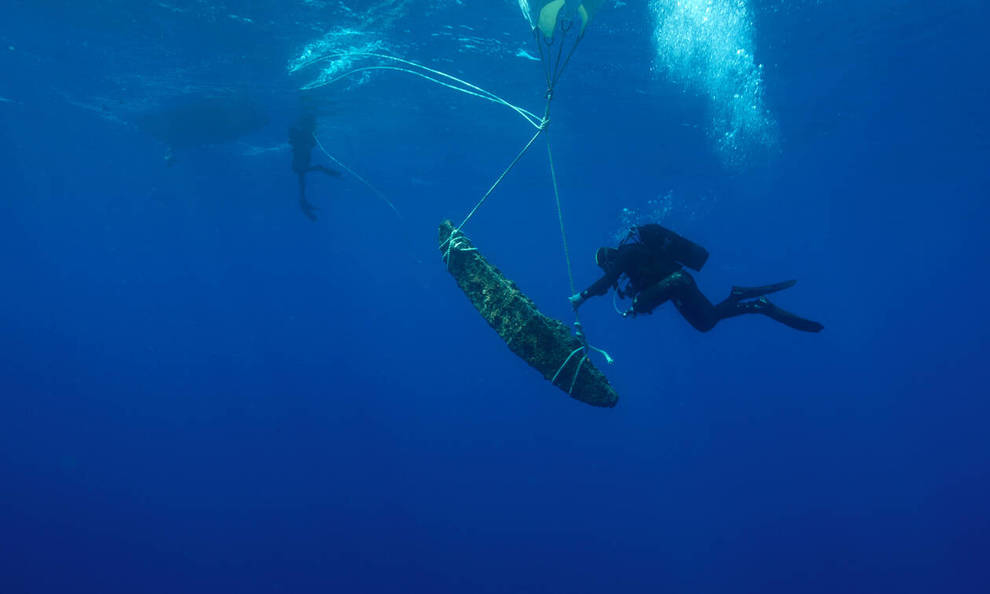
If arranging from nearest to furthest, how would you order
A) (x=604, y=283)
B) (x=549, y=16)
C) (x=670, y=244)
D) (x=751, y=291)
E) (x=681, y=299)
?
(x=549, y=16), (x=604, y=283), (x=670, y=244), (x=681, y=299), (x=751, y=291)

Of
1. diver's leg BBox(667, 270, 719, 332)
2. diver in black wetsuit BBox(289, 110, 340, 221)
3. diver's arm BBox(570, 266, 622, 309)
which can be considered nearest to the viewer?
diver's arm BBox(570, 266, 622, 309)

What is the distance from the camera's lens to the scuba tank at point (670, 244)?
5.77 metres

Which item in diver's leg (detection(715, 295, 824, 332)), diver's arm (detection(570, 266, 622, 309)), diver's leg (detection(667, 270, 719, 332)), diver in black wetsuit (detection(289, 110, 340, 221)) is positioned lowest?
diver's arm (detection(570, 266, 622, 309))

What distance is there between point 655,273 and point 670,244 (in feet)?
1.26

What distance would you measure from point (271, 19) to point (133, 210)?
3273 cm

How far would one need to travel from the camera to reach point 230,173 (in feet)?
93.5

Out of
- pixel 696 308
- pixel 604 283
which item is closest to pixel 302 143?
pixel 604 283

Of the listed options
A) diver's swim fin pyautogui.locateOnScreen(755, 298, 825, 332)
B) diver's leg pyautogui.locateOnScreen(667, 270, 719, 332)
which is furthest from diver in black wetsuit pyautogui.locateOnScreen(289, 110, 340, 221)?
diver's swim fin pyautogui.locateOnScreen(755, 298, 825, 332)

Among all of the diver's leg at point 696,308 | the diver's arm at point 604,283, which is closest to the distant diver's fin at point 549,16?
the diver's arm at point 604,283

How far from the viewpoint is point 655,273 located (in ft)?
19.1

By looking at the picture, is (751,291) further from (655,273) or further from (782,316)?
(655,273)

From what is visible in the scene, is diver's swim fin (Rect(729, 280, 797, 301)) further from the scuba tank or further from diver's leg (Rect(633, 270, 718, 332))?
the scuba tank

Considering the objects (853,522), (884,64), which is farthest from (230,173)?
(853,522)

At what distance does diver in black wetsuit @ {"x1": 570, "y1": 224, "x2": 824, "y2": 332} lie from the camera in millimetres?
5625
